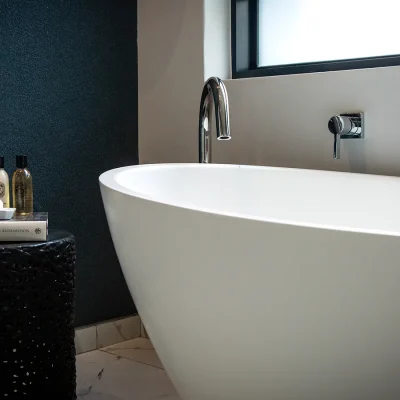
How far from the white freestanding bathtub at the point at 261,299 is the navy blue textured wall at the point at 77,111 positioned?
0.96 meters

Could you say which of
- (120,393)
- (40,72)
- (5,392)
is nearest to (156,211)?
(5,392)

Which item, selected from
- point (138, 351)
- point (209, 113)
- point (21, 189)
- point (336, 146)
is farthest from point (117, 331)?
point (336, 146)

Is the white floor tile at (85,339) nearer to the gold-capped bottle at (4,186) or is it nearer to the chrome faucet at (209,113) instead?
the gold-capped bottle at (4,186)

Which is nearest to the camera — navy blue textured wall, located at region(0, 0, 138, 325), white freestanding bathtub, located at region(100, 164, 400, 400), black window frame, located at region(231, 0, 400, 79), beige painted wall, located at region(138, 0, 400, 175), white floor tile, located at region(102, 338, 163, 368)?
white freestanding bathtub, located at region(100, 164, 400, 400)

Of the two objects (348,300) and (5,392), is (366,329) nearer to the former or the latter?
(348,300)

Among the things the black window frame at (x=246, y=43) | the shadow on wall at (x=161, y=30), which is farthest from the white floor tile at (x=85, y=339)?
the black window frame at (x=246, y=43)

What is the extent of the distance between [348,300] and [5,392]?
1.04m

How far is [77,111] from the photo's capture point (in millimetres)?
2580

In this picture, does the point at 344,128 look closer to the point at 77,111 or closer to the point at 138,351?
the point at 77,111

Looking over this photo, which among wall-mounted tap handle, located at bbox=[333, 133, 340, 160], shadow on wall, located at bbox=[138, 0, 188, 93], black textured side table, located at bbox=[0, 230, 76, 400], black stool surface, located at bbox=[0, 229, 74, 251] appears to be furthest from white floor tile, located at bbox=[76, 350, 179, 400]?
shadow on wall, located at bbox=[138, 0, 188, 93]

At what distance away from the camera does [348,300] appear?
3.61 ft

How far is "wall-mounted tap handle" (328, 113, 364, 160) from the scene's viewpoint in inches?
80.7

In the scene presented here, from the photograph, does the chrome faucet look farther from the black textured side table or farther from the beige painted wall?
the black textured side table

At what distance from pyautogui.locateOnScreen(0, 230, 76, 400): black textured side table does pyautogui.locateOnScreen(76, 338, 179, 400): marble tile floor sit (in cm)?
35
